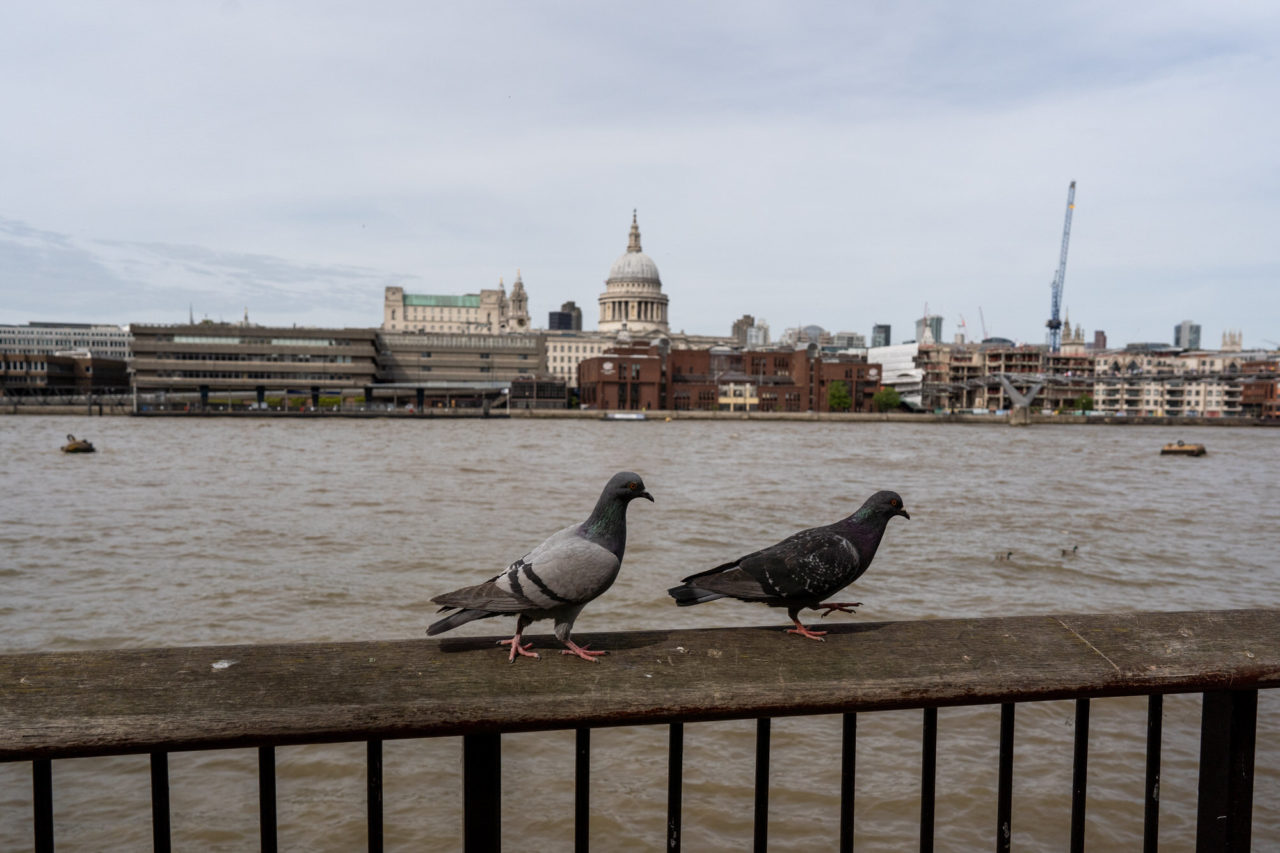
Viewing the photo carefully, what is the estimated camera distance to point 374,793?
2.14m

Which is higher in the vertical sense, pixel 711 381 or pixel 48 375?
pixel 48 375

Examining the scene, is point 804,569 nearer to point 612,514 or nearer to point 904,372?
point 612,514

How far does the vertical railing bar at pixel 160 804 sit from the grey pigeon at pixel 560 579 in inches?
37.6

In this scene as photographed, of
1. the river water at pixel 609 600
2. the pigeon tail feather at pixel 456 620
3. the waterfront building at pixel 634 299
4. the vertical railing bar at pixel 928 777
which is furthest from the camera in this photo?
the waterfront building at pixel 634 299

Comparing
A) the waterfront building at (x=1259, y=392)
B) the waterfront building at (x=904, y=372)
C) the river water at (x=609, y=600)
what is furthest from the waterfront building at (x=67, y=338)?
the waterfront building at (x=1259, y=392)

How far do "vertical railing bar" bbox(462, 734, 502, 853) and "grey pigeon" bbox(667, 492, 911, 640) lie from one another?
1256 mm

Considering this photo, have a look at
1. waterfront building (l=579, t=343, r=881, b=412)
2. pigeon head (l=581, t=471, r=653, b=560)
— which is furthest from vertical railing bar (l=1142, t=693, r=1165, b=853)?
waterfront building (l=579, t=343, r=881, b=412)

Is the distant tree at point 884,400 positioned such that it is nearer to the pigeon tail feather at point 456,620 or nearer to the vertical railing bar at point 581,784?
the pigeon tail feather at point 456,620

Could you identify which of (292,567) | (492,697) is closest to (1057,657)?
(492,697)

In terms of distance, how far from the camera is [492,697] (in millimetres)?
2090

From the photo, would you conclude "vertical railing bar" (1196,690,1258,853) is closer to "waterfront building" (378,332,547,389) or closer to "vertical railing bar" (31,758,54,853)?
"vertical railing bar" (31,758,54,853)

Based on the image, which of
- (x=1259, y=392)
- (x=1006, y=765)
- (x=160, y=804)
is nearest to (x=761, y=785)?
(x=1006, y=765)

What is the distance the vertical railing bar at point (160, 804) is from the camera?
1.98 metres

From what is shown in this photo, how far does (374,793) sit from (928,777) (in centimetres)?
146
